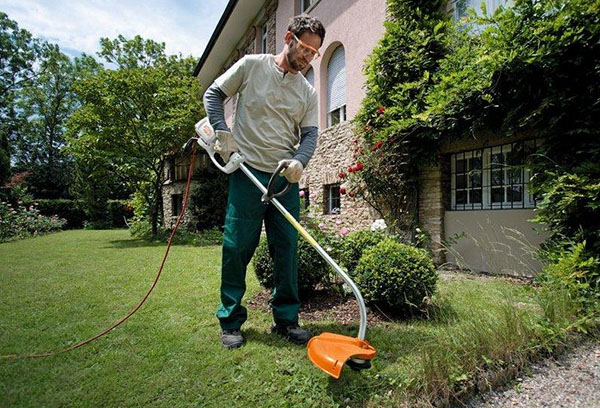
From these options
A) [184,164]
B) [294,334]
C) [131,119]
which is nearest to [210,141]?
[294,334]

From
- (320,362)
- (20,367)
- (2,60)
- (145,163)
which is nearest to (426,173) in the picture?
(320,362)

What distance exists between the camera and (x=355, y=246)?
3.79m

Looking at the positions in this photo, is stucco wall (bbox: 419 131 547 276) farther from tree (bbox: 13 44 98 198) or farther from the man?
tree (bbox: 13 44 98 198)

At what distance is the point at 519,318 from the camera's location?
2.23 meters

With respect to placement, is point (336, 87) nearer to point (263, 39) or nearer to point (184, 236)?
point (263, 39)

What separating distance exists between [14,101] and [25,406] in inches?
1517

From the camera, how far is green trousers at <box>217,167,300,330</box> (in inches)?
96.3

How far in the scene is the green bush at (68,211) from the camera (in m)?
21.8

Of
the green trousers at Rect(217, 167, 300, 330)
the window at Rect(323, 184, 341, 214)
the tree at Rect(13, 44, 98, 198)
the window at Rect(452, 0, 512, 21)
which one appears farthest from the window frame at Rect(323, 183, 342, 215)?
the tree at Rect(13, 44, 98, 198)

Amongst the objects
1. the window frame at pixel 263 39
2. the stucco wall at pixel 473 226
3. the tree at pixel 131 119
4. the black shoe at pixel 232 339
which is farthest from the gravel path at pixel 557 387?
the window frame at pixel 263 39

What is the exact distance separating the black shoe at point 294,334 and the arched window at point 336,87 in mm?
6502

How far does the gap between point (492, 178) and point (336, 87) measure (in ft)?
14.7

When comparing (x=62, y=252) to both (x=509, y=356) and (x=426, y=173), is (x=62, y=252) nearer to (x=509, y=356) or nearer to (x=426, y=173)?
(x=426, y=173)

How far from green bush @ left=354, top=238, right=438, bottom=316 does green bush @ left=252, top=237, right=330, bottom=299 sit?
0.44 m
